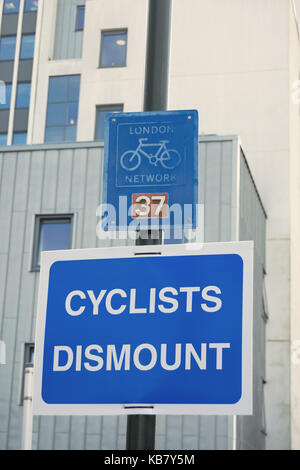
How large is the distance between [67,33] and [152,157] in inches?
1728

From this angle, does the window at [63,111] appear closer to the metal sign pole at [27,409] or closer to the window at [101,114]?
the window at [101,114]

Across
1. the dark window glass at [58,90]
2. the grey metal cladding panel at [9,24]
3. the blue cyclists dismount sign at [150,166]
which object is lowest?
the blue cyclists dismount sign at [150,166]

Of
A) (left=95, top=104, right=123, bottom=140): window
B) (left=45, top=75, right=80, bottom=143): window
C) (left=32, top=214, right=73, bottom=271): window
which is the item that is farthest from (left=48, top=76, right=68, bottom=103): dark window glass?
(left=32, top=214, right=73, bottom=271): window

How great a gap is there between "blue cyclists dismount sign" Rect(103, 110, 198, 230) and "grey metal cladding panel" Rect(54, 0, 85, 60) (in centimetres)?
4142

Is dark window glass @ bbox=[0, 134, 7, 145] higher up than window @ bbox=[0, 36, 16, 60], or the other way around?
window @ bbox=[0, 36, 16, 60]

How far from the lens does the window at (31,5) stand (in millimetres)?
57625

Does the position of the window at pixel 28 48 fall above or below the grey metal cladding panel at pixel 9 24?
below

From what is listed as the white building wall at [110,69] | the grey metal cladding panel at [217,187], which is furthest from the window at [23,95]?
the grey metal cladding panel at [217,187]

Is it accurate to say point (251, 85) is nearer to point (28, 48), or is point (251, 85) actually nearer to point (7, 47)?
point (28, 48)

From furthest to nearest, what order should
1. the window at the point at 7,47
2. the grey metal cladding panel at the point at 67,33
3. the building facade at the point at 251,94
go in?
the window at the point at 7,47, the grey metal cladding panel at the point at 67,33, the building facade at the point at 251,94

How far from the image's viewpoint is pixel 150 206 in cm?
437

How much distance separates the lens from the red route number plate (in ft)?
14.3

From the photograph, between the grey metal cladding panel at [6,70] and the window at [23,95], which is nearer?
the window at [23,95]

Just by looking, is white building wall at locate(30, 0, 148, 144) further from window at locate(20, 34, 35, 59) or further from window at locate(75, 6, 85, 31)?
window at locate(20, 34, 35, 59)
